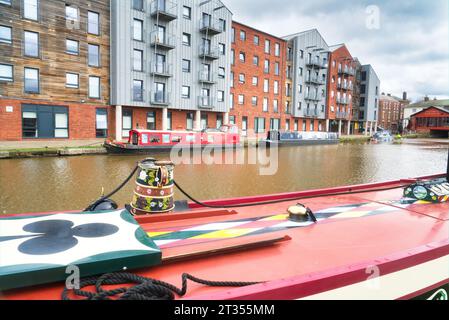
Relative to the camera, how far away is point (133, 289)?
1.75 m

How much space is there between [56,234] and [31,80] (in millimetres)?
22932

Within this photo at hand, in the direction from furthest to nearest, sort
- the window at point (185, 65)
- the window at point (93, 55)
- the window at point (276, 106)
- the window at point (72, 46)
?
the window at point (276, 106) → the window at point (185, 65) → the window at point (93, 55) → the window at point (72, 46)

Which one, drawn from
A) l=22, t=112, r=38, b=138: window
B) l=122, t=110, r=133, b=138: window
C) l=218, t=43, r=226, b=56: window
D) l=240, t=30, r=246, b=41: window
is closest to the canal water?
l=22, t=112, r=38, b=138: window

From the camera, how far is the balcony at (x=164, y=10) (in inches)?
995

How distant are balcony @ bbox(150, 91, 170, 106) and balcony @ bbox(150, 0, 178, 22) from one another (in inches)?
226

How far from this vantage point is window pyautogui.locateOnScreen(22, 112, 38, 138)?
21.2 metres

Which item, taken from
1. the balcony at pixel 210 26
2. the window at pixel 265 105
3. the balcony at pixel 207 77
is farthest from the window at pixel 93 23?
the window at pixel 265 105

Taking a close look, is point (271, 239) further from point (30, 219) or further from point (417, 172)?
point (417, 172)

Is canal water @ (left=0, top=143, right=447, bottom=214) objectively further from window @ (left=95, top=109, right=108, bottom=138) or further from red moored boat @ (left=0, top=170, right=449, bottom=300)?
window @ (left=95, top=109, right=108, bottom=138)

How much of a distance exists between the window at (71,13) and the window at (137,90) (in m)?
5.80

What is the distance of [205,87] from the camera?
29828 millimetres

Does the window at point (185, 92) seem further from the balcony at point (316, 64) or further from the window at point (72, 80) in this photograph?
the balcony at point (316, 64)

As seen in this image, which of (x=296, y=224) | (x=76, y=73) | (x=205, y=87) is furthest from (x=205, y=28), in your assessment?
(x=296, y=224)

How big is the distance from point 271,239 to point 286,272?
40cm
